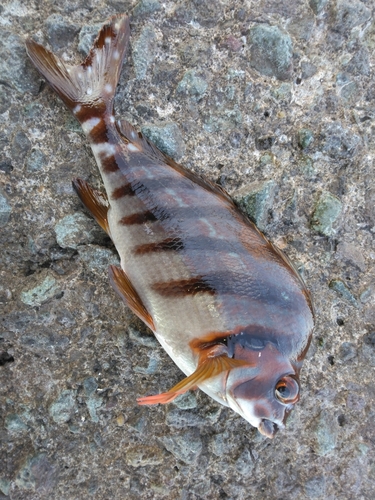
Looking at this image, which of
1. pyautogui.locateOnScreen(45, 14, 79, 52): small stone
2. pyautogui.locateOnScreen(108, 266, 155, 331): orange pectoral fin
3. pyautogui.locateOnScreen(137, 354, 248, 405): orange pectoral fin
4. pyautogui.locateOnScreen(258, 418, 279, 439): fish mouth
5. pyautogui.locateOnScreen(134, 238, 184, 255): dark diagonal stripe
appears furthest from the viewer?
pyautogui.locateOnScreen(45, 14, 79, 52): small stone

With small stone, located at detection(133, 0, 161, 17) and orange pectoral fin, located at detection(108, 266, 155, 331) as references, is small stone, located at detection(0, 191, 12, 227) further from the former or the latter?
small stone, located at detection(133, 0, 161, 17)

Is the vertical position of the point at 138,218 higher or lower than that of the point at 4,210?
lower

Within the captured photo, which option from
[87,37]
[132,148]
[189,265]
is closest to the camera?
[189,265]

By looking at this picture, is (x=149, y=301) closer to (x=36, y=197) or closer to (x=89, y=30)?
(x=36, y=197)

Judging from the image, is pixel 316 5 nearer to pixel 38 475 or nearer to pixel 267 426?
pixel 267 426

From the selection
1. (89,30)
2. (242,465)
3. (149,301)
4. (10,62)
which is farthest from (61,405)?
(89,30)

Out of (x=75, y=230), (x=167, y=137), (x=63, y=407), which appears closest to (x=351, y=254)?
(x=167, y=137)

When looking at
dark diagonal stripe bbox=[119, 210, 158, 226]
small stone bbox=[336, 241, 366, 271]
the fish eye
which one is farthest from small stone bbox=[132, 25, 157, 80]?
the fish eye

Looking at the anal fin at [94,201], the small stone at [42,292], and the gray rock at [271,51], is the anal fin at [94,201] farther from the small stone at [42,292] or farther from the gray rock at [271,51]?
the gray rock at [271,51]

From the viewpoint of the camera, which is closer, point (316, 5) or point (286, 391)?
point (286, 391)
